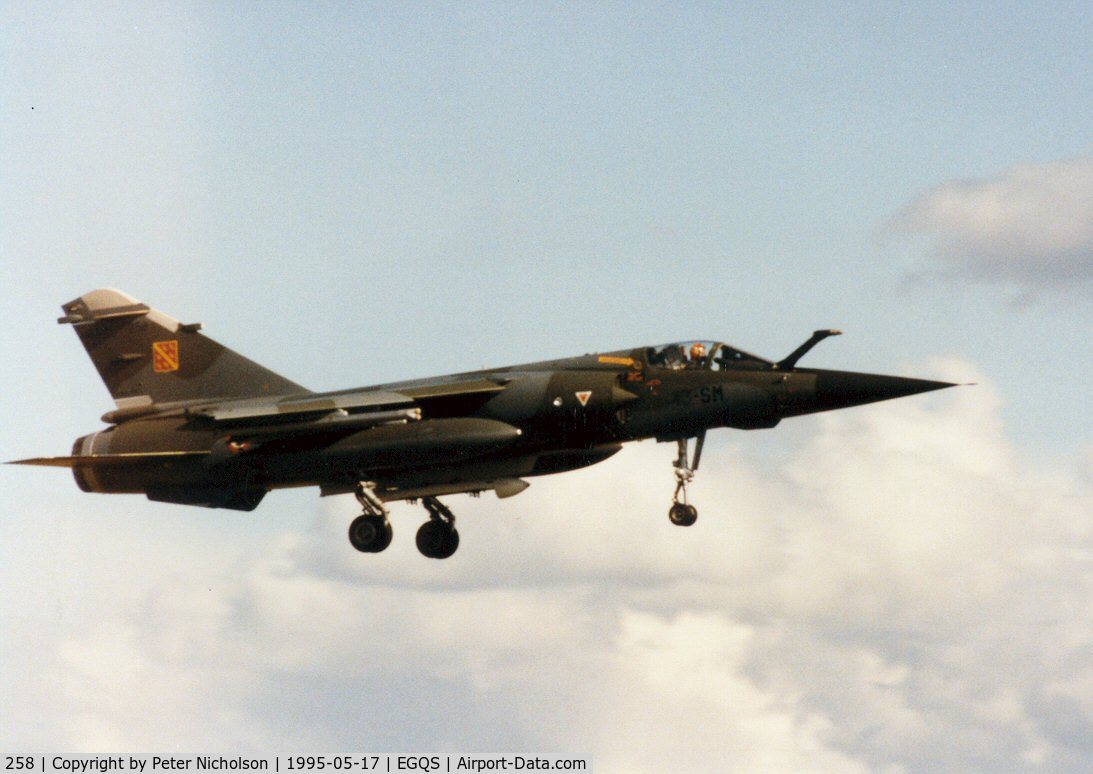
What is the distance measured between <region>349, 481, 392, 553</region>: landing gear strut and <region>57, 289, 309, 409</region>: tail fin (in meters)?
2.91

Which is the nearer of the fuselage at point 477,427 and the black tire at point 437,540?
the fuselage at point 477,427

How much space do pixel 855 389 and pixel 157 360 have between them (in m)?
13.6

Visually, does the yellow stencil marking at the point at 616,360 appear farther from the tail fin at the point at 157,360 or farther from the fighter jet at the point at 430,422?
the tail fin at the point at 157,360

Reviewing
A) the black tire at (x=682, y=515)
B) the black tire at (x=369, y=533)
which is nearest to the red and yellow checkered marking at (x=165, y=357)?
the black tire at (x=369, y=533)

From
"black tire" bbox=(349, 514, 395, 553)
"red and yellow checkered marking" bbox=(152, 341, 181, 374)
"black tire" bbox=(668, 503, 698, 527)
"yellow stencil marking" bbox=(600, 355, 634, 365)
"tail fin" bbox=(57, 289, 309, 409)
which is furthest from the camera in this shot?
"red and yellow checkered marking" bbox=(152, 341, 181, 374)

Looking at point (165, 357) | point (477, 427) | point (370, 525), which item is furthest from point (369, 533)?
point (165, 357)

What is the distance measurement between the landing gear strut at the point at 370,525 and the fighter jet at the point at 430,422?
3cm

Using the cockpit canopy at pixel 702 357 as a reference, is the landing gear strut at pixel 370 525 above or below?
below

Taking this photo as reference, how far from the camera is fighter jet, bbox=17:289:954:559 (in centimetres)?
2491

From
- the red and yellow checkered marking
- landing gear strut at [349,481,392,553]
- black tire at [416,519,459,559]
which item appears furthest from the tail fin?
black tire at [416,519,459,559]

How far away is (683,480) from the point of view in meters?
24.9

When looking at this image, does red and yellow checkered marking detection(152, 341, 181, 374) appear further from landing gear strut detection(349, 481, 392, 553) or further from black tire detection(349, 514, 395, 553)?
black tire detection(349, 514, 395, 553)

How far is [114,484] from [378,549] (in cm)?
532

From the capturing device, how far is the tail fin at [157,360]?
92.8 feet
